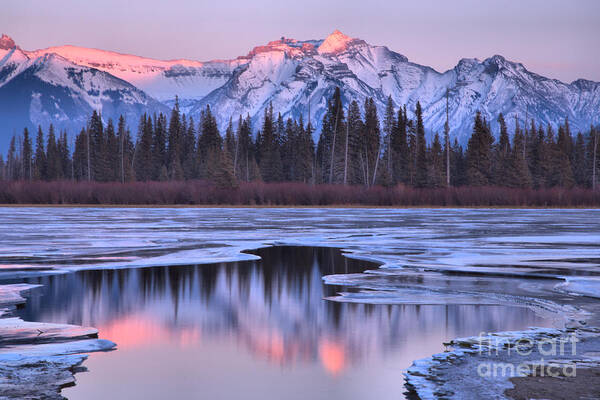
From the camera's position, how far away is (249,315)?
1088cm

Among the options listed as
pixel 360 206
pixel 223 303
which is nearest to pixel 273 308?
pixel 223 303

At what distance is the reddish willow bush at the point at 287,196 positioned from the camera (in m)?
57.9

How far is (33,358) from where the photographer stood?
791cm

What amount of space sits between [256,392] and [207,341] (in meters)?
2.09

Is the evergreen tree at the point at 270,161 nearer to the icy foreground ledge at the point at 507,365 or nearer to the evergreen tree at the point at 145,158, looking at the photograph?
the evergreen tree at the point at 145,158

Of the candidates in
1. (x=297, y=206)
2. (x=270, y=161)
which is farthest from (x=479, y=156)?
(x=297, y=206)

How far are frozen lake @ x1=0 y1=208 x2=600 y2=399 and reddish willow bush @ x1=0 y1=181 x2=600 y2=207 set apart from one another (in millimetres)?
35202

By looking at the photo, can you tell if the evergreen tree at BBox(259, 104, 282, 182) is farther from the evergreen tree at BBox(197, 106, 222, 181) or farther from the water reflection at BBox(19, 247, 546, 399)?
→ the water reflection at BBox(19, 247, 546, 399)

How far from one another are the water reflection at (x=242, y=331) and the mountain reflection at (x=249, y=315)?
0.05ft

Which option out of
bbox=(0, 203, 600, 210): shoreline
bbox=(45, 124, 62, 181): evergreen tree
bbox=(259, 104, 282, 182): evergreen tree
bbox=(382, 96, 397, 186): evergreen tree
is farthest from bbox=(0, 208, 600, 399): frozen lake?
bbox=(45, 124, 62, 181): evergreen tree

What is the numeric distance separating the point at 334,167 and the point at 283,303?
90.8 metres

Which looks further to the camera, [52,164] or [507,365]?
[52,164]

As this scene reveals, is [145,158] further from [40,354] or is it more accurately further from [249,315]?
[40,354]

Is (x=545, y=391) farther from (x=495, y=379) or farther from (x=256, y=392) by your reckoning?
(x=256, y=392)
